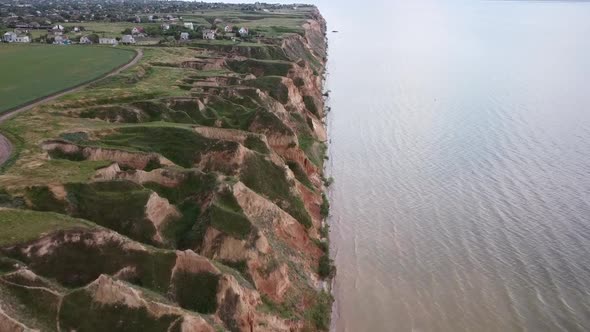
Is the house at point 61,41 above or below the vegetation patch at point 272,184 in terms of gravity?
below

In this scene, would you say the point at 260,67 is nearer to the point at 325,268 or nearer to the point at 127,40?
the point at 127,40

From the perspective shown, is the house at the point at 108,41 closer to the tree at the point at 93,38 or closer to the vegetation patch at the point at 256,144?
the tree at the point at 93,38

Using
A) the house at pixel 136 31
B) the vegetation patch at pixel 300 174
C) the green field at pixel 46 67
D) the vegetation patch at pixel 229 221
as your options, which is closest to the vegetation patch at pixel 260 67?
the green field at pixel 46 67

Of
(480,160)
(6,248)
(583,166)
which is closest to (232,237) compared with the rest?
(6,248)

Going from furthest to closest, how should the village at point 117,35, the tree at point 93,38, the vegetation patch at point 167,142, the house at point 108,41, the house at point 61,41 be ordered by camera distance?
the tree at point 93,38 < the village at point 117,35 < the house at point 108,41 < the house at point 61,41 < the vegetation patch at point 167,142

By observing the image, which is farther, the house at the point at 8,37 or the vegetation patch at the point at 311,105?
the house at the point at 8,37

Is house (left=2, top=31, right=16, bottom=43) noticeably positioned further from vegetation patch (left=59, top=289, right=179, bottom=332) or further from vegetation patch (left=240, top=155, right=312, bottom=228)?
vegetation patch (left=59, top=289, right=179, bottom=332)

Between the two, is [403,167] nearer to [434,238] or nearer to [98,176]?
[434,238]

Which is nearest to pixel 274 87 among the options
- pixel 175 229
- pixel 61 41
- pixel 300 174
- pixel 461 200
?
pixel 300 174
